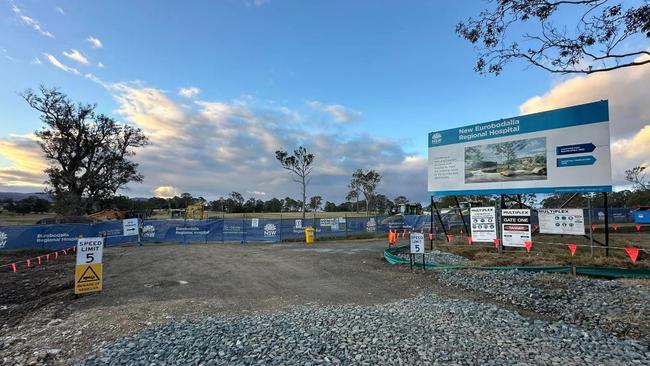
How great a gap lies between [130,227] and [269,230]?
10144 mm

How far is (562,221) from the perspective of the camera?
1500 centimetres

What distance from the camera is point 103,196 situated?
160 ft

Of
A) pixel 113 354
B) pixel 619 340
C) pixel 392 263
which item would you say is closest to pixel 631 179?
pixel 392 263

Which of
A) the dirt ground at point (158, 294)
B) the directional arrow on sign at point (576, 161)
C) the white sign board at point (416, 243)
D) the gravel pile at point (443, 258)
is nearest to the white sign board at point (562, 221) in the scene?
the directional arrow on sign at point (576, 161)

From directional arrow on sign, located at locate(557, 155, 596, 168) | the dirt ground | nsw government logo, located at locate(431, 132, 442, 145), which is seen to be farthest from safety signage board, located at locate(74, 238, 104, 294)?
directional arrow on sign, located at locate(557, 155, 596, 168)

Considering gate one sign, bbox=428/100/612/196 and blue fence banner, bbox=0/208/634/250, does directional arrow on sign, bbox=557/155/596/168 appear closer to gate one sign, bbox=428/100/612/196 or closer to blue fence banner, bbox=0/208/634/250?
gate one sign, bbox=428/100/612/196

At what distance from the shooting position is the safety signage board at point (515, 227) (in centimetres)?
1509

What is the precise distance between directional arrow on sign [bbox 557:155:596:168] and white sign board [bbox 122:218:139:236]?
26.1 meters

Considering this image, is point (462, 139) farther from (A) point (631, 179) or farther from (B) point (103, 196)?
(A) point (631, 179)

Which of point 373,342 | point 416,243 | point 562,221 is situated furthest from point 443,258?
point 373,342

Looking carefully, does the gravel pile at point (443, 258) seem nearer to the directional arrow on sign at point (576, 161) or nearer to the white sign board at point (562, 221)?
the white sign board at point (562, 221)

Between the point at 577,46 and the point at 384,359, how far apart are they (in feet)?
23.8

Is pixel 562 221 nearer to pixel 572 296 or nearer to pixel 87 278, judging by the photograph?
pixel 572 296

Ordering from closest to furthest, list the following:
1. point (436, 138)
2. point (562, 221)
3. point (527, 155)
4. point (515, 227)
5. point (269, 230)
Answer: point (562, 221) → point (515, 227) → point (527, 155) → point (436, 138) → point (269, 230)
